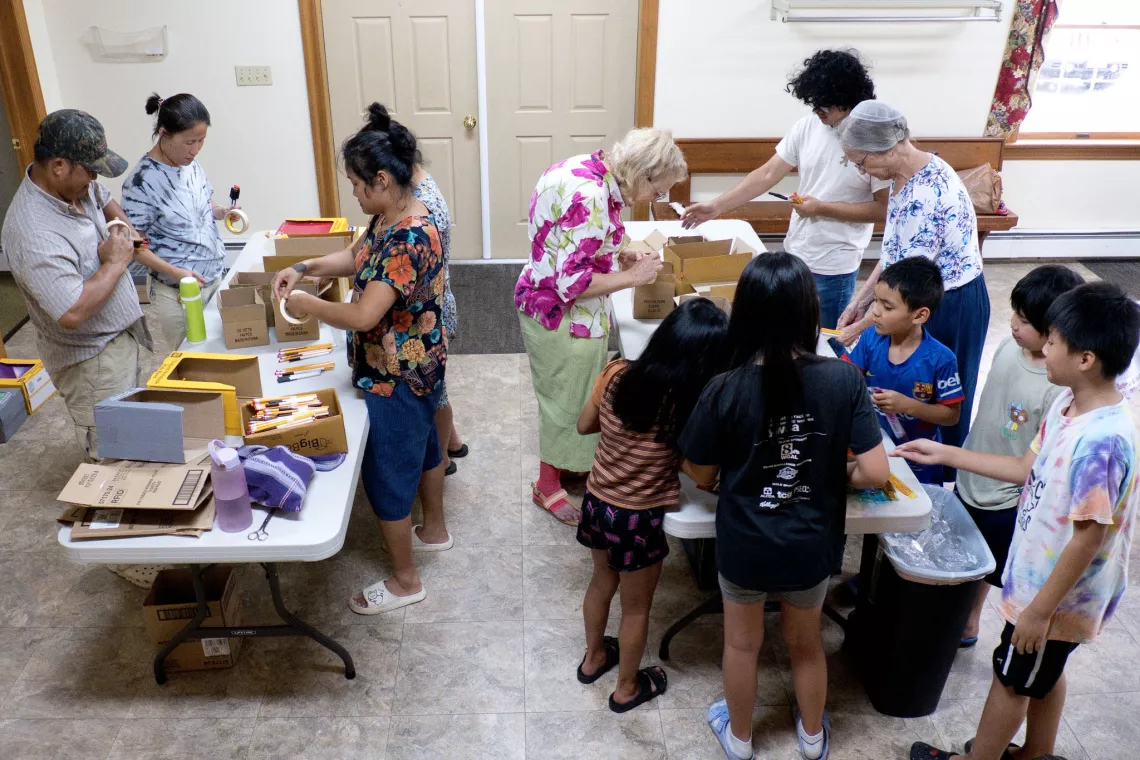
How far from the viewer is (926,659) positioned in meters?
2.43

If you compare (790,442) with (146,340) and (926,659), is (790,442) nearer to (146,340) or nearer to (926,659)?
(926,659)

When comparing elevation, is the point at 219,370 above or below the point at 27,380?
above

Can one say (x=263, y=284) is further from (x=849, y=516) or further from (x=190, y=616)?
(x=849, y=516)

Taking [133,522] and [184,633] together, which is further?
[184,633]

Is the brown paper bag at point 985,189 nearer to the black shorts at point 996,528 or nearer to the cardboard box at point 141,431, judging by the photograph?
the black shorts at point 996,528

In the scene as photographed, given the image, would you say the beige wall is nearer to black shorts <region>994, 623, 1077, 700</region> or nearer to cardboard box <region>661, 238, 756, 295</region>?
cardboard box <region>661, 238, 756, 295</region>

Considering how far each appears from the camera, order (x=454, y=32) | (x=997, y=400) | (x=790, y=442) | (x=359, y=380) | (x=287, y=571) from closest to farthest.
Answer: (x=790, y=442) → (x=997, y=400) → (x=359, y=380) → (x=287, y=571) → (x=454, y=32)

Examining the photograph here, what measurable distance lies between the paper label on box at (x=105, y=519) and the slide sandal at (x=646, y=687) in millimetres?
1382

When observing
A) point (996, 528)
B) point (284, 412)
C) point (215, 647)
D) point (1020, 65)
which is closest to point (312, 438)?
point (284, 412)

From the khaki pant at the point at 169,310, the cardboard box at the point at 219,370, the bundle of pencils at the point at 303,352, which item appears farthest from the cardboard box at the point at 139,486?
the khaki pant at the point at 169,310

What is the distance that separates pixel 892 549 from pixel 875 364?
57 centimetres

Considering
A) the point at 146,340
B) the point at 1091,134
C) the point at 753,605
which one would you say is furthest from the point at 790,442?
the point at 1091,134

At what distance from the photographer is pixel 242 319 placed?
2941 millimetres

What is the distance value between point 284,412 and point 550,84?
11.7ft
